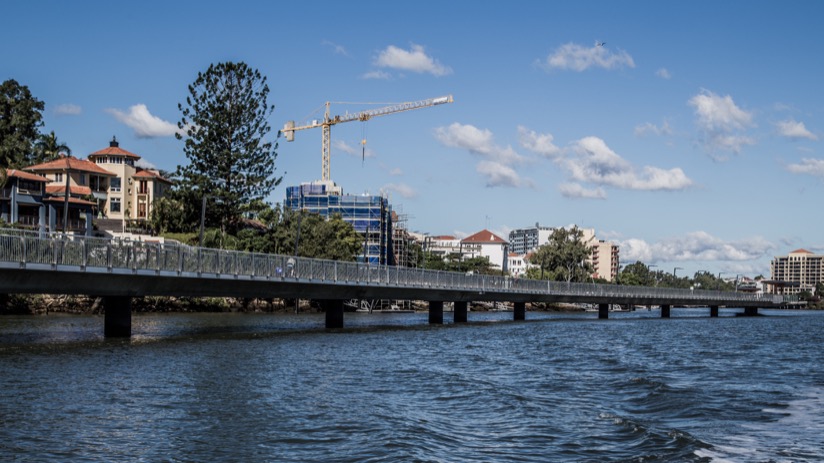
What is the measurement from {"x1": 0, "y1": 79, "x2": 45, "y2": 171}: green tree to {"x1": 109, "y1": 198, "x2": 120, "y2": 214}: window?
1241 cm

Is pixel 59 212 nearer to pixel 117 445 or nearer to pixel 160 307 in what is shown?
pixel 160 307

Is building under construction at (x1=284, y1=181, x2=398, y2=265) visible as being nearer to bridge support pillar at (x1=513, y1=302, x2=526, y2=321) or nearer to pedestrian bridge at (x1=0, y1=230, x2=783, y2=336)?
bridge support pillar at (x1=513, y1=302, x2=526, y2=321)

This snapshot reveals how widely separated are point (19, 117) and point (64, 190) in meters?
27.4

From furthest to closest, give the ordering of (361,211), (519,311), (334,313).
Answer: (361,211) < (519,311) < (334,313)

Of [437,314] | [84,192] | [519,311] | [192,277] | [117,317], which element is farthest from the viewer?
[84,192]

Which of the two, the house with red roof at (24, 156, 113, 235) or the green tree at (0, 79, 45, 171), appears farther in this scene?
the green tree at (0, 79, 45, 171)

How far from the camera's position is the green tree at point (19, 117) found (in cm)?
13088

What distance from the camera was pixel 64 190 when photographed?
369ft

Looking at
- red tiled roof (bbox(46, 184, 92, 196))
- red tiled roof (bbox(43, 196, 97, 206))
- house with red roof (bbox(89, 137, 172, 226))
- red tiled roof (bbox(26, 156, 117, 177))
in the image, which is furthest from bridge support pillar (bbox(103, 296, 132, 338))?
house with red roof (bbox(89, 137, 172, 226))

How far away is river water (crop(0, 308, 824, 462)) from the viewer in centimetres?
1988

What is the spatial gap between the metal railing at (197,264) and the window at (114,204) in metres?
64.2

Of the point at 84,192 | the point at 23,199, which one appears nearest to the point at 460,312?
the point at 23,199

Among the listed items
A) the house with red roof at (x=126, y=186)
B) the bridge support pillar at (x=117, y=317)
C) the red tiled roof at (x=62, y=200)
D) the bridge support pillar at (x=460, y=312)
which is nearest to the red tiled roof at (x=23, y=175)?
the red tiled roof at (x=62, y=200)

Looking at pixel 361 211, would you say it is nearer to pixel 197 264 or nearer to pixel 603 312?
pixel 603 312
